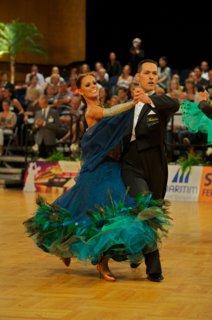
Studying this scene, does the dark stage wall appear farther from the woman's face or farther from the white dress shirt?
the white dress shirt

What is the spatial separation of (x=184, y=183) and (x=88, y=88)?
23.8 feet

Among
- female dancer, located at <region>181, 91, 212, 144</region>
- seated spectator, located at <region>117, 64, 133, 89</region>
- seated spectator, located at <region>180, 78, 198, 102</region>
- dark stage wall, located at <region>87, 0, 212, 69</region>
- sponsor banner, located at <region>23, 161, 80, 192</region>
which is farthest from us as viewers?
dark stage wall, located at <region>87, 0, 212, 69</region>

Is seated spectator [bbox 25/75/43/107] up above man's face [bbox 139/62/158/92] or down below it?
below

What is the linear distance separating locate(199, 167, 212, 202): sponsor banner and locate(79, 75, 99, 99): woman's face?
7.07 meters

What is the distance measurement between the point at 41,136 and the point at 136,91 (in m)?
9.37

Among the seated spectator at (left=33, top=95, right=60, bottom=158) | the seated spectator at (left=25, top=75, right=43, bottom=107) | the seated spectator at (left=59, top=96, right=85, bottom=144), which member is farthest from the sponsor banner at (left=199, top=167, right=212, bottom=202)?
the seated spectator at (left=25, top=75, right=43, bottom=107)

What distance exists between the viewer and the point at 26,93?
18000 mm

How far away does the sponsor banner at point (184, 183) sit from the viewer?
13.7m

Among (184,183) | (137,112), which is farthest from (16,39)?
(137,112)

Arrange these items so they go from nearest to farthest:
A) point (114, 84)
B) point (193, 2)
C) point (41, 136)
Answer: point (41, 136) < point (114, 84) < point (193, 2)

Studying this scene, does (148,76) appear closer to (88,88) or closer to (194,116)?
(88,88)

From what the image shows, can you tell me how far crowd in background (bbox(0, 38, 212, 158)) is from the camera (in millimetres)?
14680

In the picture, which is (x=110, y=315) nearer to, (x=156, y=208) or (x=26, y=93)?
(x=156, y=208)

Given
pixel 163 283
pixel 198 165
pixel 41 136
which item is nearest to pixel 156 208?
pixel 163 283
